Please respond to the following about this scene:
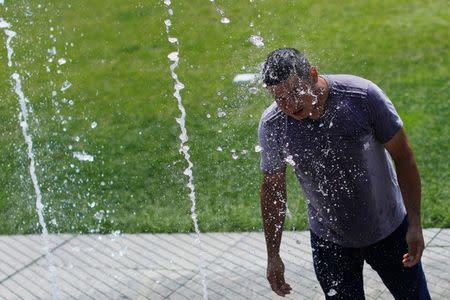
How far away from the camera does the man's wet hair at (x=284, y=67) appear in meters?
3.01

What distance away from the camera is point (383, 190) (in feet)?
10.8

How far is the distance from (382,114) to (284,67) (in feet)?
1.44

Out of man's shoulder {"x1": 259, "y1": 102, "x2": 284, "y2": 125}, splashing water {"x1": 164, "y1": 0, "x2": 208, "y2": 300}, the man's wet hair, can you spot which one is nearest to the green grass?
splashing water {"x1": 164, "y1": 0, "x2": 208, "y2": 300}

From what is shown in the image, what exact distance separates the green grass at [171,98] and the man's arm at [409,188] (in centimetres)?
249

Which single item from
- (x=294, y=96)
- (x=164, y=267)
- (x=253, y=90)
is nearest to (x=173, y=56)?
(x=253, y=90)

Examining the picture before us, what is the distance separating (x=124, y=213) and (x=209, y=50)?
4761mm

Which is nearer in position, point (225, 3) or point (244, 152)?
point (244, 152)

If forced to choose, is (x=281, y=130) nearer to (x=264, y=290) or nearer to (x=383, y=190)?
(x=383, y=190)

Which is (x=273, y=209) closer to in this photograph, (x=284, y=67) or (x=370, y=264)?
(x=370, y=264)

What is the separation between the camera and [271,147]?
3.27m

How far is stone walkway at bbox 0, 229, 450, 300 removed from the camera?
5.01 metres

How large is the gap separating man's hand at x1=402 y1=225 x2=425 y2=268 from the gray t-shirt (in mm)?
99

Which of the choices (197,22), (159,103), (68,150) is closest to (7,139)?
(68,150)

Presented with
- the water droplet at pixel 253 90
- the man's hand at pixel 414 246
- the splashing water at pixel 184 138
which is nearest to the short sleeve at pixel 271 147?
the man's hand at pixel 414 246
